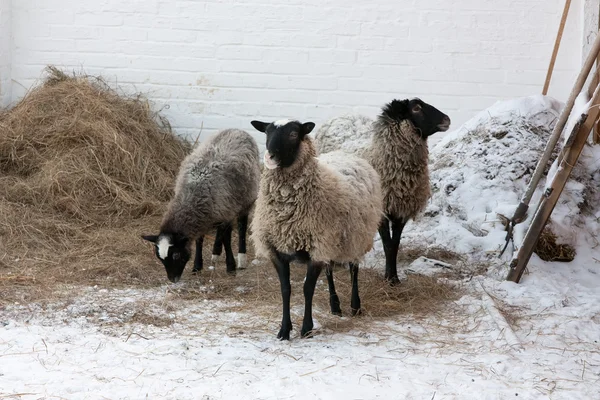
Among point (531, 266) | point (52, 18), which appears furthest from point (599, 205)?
point (52, 18)

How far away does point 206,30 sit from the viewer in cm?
894

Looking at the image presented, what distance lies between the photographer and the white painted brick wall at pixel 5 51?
29.0ft

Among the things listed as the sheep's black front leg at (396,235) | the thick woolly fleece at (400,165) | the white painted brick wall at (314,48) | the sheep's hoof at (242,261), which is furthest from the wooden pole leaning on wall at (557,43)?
the sheep's hoof at (242,261)

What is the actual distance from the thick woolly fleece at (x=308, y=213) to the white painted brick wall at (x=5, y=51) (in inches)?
A: 201

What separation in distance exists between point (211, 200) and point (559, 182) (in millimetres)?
2878

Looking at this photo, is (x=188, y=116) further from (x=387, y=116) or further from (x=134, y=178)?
(x=387, y=116)

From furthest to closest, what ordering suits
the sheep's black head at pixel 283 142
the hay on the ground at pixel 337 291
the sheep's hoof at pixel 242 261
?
1. the sheep's hoof at pixel 242 261
2. the hay on the ground at pixel 337 291
3. the sheep's black head at pixel 283 142

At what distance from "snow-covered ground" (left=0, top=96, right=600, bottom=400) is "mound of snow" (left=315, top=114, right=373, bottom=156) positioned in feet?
4.76

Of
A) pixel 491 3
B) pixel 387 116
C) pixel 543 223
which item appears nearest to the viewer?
pixel 543 223

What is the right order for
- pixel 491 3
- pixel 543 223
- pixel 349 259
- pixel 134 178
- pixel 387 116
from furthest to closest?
pixel 491 3
pixel 134 178
pixel 387 116
pixel 543 223
pixel 349 259

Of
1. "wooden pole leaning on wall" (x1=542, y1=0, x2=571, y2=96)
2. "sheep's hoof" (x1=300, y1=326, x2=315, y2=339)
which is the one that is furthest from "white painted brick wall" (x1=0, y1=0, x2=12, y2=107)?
"wooden pole leaning on wall" (x1=542, y1=0, x2=571, y2=96)

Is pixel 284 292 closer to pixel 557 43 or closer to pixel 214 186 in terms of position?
pixel 214 186

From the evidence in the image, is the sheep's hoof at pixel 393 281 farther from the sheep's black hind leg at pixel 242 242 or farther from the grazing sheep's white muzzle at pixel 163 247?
the grazing sheep's white muzzle at pixel 163 247

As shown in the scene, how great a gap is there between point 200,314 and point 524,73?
5.37 m
